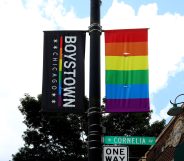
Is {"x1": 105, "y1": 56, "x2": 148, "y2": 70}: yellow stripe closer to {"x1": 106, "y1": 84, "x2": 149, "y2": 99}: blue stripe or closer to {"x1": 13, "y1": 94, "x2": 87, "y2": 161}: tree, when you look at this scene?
{"x1": 106, "y1": 84, "x2": 149, "y2": 99}: blue stripe

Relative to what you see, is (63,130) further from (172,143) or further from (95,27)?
(95,27)

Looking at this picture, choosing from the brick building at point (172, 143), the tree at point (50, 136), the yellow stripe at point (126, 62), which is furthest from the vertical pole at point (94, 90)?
the tree at point (50, 136)

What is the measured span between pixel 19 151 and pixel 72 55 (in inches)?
1273

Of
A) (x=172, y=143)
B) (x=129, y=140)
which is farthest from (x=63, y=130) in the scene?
(x=129, y=140)

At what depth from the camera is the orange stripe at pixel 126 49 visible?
10094 millimetres

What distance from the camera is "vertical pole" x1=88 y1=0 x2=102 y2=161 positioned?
→ 340 inches

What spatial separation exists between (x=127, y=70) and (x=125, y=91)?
0.54 meters

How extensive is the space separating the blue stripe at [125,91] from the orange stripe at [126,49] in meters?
0.67

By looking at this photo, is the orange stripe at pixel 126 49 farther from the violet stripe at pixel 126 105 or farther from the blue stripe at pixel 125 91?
the violet stripe at pixel 126 105

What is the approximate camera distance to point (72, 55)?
396 inches

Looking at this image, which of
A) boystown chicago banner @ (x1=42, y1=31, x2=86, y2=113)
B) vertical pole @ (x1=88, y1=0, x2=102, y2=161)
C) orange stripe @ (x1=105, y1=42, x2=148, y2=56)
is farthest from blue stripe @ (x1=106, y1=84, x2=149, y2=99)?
vertical pole @ (x1=88, y1=0, x2=102, y2=161)

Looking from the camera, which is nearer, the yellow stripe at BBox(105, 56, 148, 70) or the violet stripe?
the violet stripe

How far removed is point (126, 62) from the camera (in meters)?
10.2

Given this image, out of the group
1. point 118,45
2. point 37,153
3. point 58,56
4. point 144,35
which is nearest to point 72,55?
point 58,56
